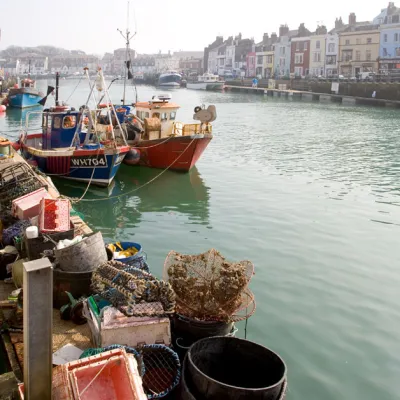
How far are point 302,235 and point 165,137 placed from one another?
27.8 feet

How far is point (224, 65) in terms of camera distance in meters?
128

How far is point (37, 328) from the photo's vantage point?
3.69 meters

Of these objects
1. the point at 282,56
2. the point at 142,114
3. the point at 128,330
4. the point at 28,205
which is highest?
the point at 282,56

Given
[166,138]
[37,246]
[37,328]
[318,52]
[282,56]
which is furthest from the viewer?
[282,56]

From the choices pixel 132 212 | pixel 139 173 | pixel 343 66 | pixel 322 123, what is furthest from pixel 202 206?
pixel 343 66

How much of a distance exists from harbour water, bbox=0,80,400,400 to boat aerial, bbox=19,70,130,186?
0.59 metres

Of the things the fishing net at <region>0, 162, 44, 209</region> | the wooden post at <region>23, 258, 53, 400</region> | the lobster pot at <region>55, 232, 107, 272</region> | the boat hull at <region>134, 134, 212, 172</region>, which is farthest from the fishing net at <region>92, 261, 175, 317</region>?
the boat hull at <region>134, 134, 212, 172</region>

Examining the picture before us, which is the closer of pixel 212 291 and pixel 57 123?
pixel 212 291

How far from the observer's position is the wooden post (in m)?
3.60

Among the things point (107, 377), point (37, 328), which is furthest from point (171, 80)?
point (37, 328)

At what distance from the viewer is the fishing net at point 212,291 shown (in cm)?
580

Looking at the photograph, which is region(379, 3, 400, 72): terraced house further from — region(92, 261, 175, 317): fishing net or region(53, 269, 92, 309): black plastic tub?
region(92, 261, 175, 317): fishing net

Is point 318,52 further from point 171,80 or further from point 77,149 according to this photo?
point 77,149

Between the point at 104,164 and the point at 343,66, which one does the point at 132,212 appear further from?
the point at 343,66
